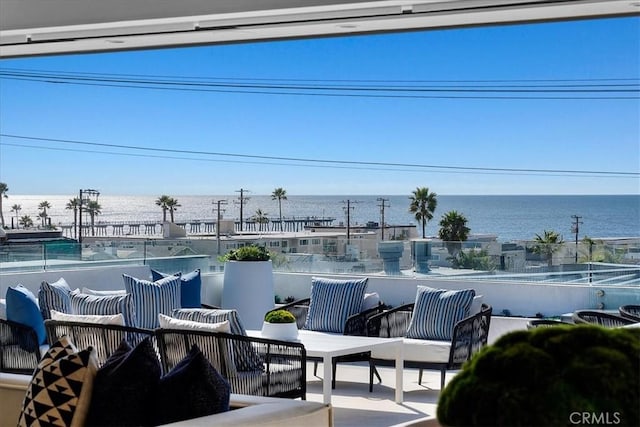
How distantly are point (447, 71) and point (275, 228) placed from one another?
36.7ft

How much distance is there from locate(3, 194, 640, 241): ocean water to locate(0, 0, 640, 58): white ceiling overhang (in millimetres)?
32940

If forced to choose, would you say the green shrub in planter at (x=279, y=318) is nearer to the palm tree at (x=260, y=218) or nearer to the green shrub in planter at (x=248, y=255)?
the green shrub in planter at (x=248, y=255)

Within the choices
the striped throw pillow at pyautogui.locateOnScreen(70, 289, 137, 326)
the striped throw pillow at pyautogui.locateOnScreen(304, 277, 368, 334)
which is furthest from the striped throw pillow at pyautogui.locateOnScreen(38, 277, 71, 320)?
the striped throw pillow at pyautogui.locateOnScreen(304, 277, 368, 334)

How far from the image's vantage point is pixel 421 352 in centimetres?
629

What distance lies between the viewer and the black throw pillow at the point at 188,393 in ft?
8.07

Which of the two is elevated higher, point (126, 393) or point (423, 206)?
point (423, 206)

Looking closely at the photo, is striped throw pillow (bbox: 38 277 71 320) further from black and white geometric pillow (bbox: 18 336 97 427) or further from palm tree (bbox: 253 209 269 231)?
palm tree (bbox: 253 209 269 231)

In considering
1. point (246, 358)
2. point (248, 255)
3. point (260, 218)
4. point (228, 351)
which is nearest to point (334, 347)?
point (246, 358)

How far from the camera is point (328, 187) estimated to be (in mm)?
41562

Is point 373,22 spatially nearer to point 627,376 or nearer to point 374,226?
point 627,376

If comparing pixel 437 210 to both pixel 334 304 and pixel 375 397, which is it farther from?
pixel 375 397

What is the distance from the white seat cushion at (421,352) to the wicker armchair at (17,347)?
2.17 meters

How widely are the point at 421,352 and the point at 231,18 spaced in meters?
2.82

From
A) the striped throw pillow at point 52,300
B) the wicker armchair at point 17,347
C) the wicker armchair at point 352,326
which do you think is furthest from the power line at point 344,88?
the wicker armchair at point 17,347
